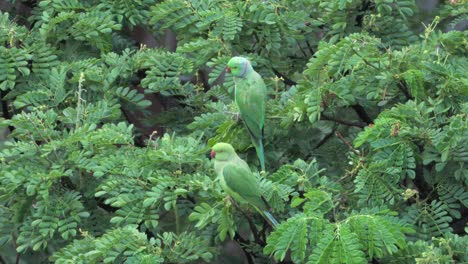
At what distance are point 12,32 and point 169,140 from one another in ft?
3.76

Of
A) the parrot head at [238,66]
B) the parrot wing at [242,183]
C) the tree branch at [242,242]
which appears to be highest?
the parrot head at [238,66]

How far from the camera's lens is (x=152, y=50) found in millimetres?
4871

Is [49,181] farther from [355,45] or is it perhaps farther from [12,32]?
[355,45]

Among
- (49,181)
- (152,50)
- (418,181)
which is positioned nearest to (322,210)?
(418,181)

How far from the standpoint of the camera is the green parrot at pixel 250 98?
420 cm

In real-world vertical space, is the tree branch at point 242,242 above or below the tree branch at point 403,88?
below

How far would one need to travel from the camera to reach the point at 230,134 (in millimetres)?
4363

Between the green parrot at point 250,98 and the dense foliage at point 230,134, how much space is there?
0.36 ft

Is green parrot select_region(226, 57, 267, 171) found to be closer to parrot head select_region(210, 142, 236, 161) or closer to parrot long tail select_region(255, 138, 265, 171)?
parrot long tail select_region(255, 138, 265, 171)

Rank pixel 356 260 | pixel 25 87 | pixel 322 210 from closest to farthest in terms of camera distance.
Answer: pixel 356 260
pixel 322 210
pixel 25 87

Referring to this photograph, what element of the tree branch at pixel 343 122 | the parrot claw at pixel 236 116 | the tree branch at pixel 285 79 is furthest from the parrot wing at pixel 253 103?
the tree branch at pixel 285 79

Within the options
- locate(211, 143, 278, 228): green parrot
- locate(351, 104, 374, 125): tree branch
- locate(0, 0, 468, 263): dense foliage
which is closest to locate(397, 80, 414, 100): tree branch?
locate(0, 0, 468, 263): dense foliage

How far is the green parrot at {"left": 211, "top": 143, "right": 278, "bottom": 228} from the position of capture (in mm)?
3740

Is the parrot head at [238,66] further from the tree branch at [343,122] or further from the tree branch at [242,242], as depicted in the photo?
the tree branch at [242,242]
